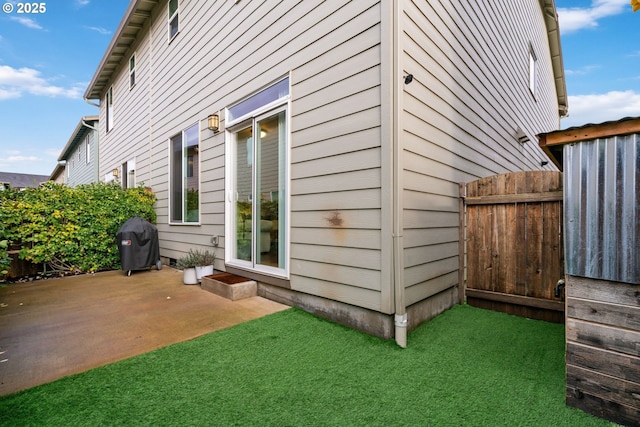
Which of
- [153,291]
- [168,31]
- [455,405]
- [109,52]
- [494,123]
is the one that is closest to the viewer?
[455,405]

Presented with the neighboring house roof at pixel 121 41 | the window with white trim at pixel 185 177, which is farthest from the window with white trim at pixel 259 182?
the neighboring house roof at pixel 121 41

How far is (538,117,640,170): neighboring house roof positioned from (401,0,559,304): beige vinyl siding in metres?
1.01

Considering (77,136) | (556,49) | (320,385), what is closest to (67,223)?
(320,385)

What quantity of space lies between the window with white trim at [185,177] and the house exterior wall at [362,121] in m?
0.28

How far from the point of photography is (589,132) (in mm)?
1468

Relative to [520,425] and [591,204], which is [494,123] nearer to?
[591,204]

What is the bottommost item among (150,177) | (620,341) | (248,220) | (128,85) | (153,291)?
(153,291)

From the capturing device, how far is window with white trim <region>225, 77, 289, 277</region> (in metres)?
3.35

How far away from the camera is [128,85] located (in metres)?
8.11

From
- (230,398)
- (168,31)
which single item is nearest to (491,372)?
(230,398)

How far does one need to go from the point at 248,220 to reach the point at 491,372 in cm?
306

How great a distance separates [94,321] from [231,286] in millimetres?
1282

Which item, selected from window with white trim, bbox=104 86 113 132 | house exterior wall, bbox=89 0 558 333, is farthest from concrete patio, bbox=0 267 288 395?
window with white trim, bbox=104 86 113 132

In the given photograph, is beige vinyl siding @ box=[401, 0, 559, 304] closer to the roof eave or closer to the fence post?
the fence post
